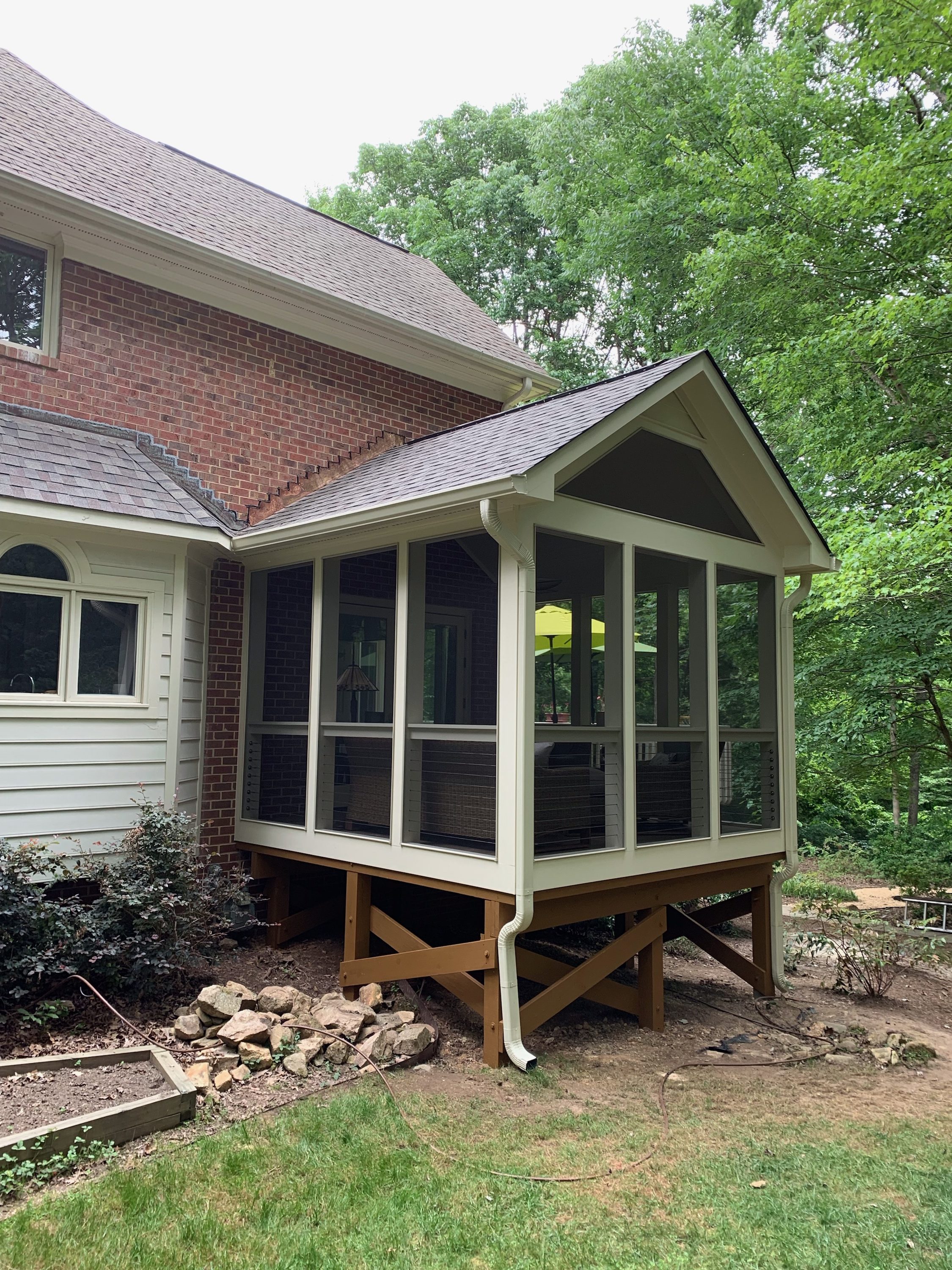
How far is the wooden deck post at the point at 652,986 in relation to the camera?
22.0 ft

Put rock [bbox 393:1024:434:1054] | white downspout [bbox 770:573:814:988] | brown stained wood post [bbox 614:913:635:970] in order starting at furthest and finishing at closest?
white downspout [bbox 770:573:814:988], brown stained wood post [bbox 614:913:635:970], rock [bbox 393:1024:434:1054]

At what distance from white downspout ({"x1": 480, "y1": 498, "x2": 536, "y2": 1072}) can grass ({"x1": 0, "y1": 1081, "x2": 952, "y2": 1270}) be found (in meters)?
0.66

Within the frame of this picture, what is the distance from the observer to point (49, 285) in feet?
24.4

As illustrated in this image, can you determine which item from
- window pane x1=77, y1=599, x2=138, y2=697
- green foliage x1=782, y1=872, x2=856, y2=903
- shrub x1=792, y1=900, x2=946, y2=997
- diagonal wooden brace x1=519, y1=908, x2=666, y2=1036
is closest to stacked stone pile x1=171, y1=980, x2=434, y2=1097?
diagonal wooden brace x1=519, y1=908, x2=666, y2=1036

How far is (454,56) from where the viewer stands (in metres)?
28.7

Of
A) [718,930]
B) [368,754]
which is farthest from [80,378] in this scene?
[718,930]

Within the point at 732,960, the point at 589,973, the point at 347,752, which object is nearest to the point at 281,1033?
the point at 589,973

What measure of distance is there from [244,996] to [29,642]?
9.44 ft

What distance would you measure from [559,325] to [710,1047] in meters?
23.1

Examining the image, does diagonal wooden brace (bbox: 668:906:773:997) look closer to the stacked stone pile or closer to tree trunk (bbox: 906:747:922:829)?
the stacked stone pile

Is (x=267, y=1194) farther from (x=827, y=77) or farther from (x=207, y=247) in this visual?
(x=827, y=77)

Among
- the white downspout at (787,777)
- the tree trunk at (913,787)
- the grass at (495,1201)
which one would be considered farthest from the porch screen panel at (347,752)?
the tree trunk at (913,787)

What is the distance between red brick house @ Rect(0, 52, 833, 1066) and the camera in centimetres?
605

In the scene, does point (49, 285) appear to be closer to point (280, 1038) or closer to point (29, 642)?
point (29, 642)
